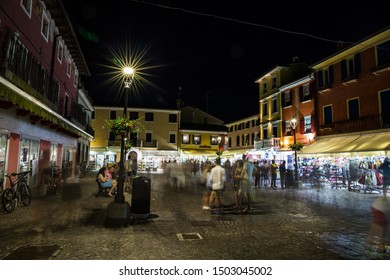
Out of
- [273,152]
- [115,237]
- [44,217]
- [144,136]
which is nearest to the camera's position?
[115,237]

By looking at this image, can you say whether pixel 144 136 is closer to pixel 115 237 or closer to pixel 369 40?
pixel 369 40

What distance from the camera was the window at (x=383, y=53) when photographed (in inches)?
600

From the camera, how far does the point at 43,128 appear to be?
41.2ft

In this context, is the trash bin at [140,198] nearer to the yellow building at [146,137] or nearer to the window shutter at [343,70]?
the window shutter at [343,70]

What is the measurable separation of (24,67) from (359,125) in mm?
18378

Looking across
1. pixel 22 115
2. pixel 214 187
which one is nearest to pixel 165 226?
pixel 214 187

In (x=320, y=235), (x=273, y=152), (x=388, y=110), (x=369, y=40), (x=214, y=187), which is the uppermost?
(x=369, y=40)

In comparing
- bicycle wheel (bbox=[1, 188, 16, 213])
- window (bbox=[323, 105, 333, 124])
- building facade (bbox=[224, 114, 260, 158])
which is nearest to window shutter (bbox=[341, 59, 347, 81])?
window (bbox=[323, 105, 333, 124])

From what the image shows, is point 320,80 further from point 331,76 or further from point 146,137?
point 146,137

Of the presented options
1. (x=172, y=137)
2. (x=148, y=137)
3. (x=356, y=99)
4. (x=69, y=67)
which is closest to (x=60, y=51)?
(x=69, y=67)

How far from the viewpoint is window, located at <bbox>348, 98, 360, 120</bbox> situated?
1741cm

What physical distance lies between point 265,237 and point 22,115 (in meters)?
9.48

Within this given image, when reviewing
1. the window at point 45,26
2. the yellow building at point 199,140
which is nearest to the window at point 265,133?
the yellow building at point 199,140

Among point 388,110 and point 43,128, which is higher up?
point 388,110
